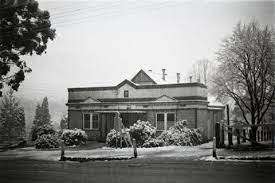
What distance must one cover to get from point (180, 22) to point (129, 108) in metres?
11.4

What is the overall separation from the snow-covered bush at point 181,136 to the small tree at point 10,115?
7874mm

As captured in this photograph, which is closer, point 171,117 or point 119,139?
point 119,139

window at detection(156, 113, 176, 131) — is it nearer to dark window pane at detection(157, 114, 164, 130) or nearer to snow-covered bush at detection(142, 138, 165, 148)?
dark window pane at detection(157, 114, 164, 130)

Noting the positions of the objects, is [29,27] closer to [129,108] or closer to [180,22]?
[180,22]

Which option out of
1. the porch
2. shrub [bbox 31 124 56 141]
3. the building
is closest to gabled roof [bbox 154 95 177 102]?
the building

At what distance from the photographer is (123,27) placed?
14.3 m

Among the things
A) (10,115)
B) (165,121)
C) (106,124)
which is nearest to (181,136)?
(165,121)

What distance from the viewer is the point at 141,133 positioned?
70.2 ft

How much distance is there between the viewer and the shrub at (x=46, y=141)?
2162 centimetres

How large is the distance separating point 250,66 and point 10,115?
1016 centimetres

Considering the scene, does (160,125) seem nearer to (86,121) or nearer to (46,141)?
(86,121)

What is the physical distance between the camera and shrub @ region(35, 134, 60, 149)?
21.6 metres

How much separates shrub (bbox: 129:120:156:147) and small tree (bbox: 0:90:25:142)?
678cm

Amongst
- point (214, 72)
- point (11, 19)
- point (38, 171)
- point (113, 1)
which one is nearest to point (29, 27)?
point (11, 19)
